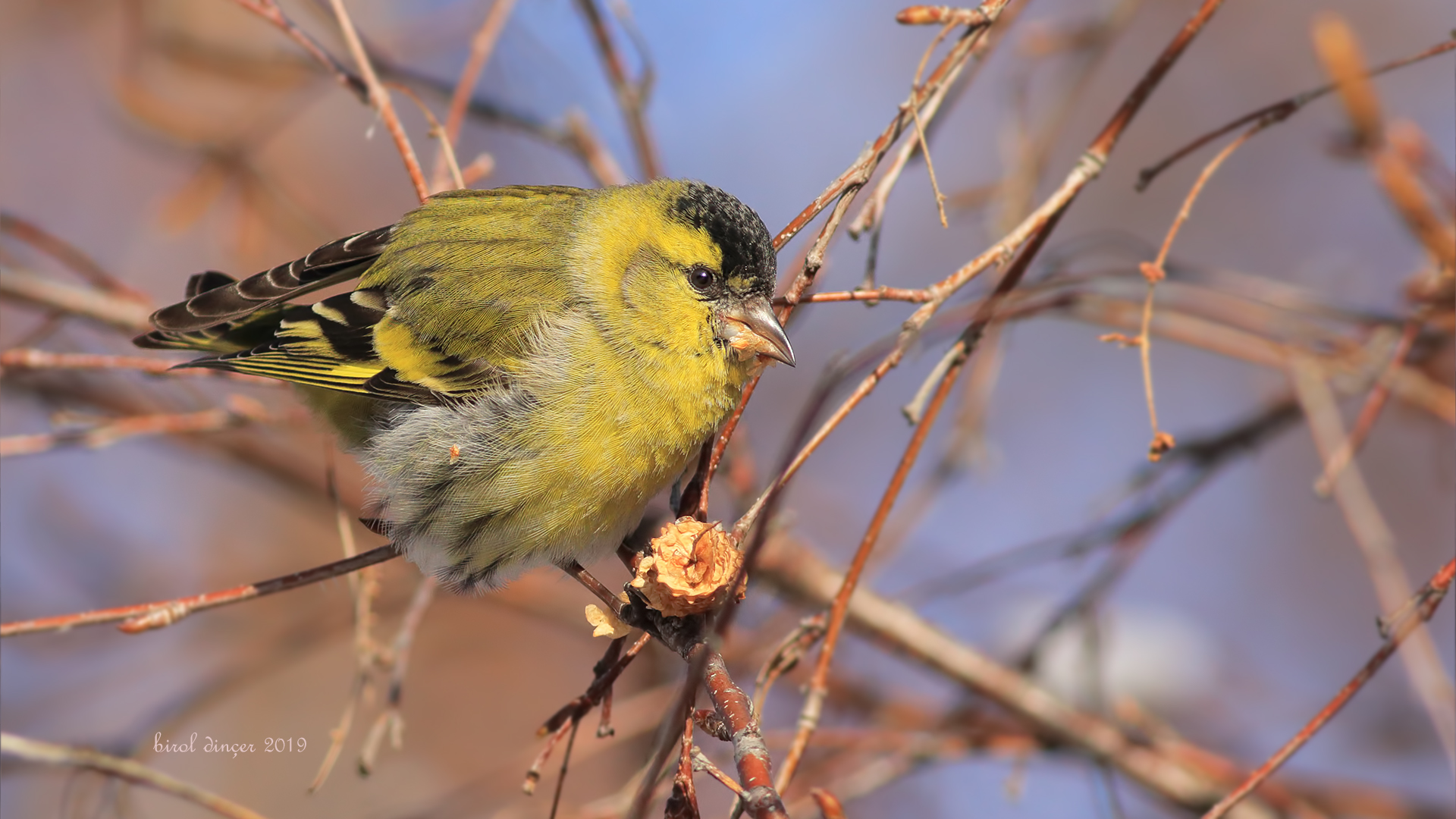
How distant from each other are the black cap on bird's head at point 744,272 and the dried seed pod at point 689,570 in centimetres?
77

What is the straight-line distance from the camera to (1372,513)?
2324 millimetres

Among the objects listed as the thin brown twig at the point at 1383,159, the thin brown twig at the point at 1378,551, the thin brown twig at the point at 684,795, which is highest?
the thin brown twig at the point at 1383,159

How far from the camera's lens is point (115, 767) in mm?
2193

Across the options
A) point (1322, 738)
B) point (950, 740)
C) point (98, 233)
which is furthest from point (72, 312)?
point (1322, 738)

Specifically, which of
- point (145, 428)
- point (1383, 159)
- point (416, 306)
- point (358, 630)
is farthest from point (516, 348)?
point (1383, 159)

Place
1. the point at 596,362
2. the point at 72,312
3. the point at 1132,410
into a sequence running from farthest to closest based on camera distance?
the point at 1132,410 < the point at 72,312 < the point at 596,362

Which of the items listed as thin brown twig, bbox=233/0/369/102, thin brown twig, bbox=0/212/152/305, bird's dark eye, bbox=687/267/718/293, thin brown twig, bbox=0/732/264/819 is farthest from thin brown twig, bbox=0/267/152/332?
bird's dark eye, bbox=687/267/718/293

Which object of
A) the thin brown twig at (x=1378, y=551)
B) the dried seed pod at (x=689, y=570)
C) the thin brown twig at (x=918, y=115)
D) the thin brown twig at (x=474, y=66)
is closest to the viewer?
the dried seed pod at (x=689, y=570)

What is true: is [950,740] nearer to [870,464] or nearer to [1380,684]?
[1380,684]

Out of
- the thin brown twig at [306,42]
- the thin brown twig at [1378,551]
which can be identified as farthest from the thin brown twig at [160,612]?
the thin brown twig at [1378,551]

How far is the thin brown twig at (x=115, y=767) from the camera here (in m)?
2.11

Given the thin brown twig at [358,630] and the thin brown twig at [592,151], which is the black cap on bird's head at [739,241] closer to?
the thin brown twig at [592,151]

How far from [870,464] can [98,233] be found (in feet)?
14.0

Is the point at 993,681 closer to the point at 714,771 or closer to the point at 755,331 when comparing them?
the point at 755,331
